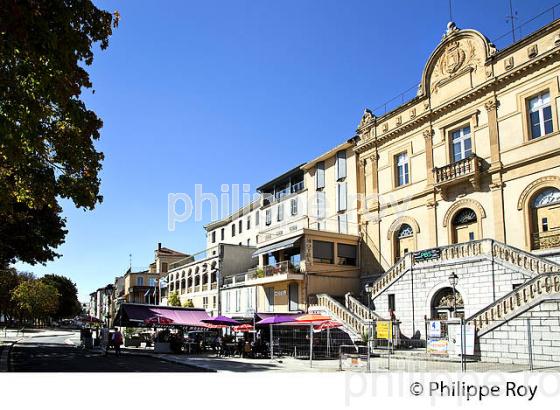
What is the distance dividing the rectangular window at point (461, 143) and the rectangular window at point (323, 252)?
9779mm

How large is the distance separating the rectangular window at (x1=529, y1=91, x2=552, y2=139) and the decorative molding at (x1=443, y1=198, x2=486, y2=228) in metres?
A: 4.35

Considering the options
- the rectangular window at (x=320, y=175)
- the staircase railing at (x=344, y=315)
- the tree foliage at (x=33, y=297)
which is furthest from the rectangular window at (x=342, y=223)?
the tree foliage at (x=33, y=297)

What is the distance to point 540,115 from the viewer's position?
24.6 metres

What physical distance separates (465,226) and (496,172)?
136 inches

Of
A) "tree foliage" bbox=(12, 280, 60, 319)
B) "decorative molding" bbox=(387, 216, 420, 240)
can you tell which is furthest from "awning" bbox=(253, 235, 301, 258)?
"tree foliage" bbox=(12, 280, 60, 319)

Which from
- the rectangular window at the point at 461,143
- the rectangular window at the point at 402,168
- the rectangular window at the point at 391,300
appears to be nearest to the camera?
the rectangular window at the point at 391,300

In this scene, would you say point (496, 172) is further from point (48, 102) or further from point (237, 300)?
point (237, 300)

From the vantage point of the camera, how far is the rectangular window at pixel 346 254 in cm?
3419

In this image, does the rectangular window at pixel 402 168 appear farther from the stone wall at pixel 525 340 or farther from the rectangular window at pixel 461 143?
the stone wall at pixel 525 340

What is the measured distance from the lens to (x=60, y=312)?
320 ft
